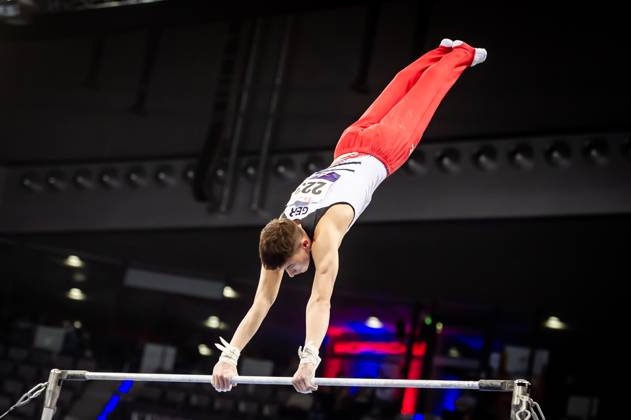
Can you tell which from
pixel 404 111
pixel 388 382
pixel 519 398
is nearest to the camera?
pixel 519 398

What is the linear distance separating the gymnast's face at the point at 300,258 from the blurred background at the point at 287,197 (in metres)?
3.45

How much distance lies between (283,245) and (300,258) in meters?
0.12

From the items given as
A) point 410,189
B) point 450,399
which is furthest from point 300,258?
point 450,399

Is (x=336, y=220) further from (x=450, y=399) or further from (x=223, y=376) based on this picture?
(x=450, y=399)

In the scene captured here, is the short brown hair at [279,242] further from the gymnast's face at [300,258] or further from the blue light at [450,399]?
the blue light at [450,399]

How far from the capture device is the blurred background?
338 inches

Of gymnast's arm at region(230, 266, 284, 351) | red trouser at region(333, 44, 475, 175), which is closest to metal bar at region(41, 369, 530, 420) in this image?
gymnast's arm at region(230, 266, 284, 351)

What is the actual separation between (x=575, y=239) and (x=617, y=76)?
1.62 m

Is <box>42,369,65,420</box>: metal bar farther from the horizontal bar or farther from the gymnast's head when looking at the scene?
the gymnast's head

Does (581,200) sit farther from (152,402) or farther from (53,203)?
(53,203)

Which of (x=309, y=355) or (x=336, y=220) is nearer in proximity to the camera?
(x=309, y=355)

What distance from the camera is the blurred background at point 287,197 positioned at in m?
8.59

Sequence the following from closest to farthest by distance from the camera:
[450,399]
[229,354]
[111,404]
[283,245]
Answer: [283,245], [229,354], [450,399], [111,404]

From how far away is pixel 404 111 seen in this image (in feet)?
17.3
